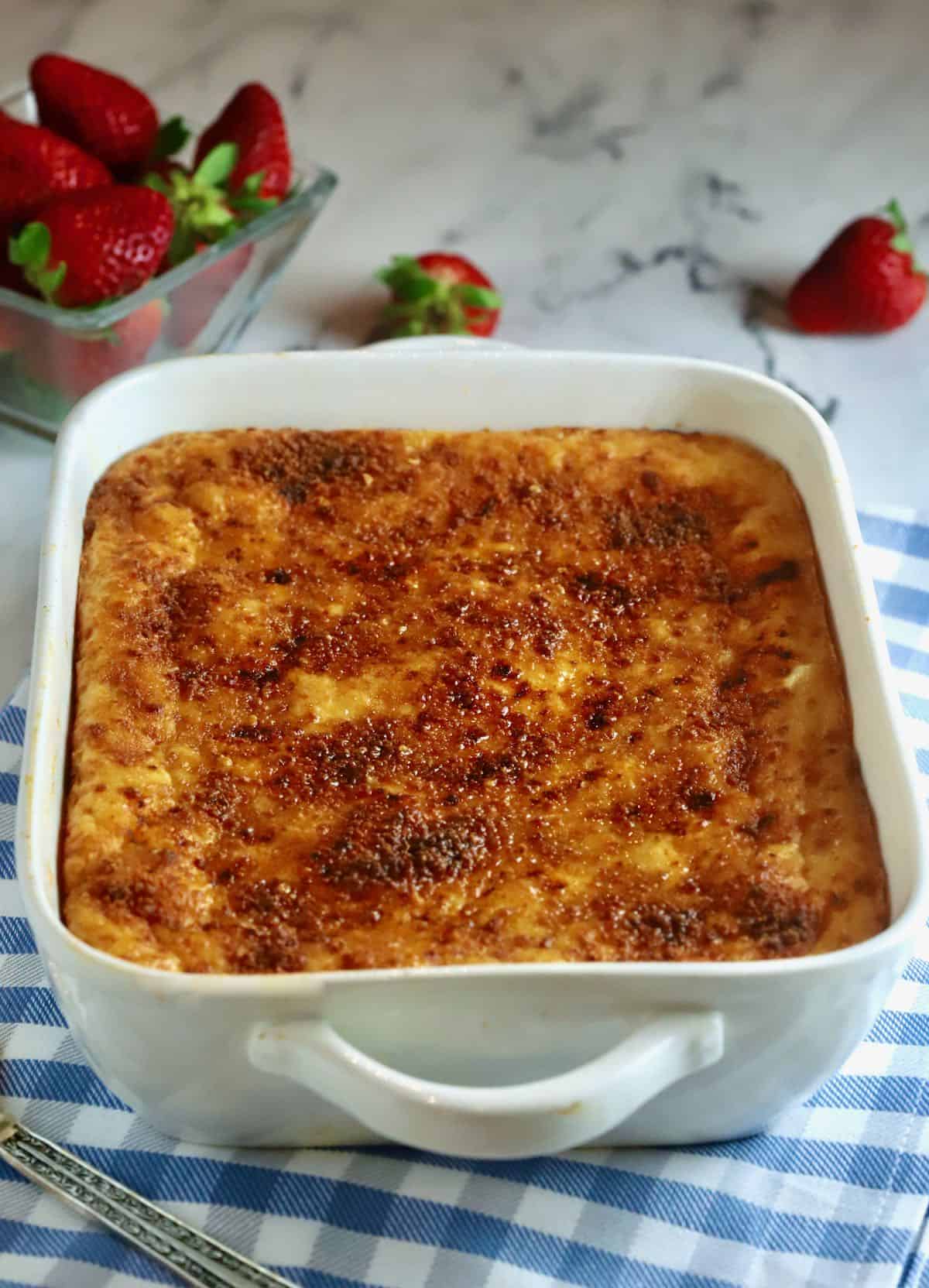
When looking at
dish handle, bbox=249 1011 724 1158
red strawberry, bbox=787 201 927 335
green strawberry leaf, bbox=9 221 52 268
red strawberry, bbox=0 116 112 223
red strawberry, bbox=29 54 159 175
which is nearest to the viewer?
dish handle, bbox=249 1011 724 1158

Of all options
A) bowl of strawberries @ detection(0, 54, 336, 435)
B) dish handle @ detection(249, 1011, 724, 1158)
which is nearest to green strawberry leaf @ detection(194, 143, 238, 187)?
bowl of strawberries @ detection(0, 54, 336, 435)

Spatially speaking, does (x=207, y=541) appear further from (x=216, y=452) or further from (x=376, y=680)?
(x=376, y=680)

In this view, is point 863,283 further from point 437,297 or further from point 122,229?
point 122,229

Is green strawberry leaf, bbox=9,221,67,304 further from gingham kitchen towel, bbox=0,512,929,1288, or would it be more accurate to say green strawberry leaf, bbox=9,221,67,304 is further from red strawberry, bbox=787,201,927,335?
red strawberry, bbox=787,201,927,335

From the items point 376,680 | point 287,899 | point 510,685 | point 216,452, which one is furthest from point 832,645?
point 216,452

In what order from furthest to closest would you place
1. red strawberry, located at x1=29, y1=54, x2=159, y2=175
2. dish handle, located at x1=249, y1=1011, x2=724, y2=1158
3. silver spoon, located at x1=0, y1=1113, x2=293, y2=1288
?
red strawberry, located at x1=29, y1=54, x2=159, y2=175
silver spoon, located at x1=0, y1=1113, x2=293, y2=1288
dish handle, located at x1=249, y1=1011, x2=724, y2=1158

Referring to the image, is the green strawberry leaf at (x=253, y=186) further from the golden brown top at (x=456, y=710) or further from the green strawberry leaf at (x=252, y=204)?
the golden brown top at (x=456, y=710)
